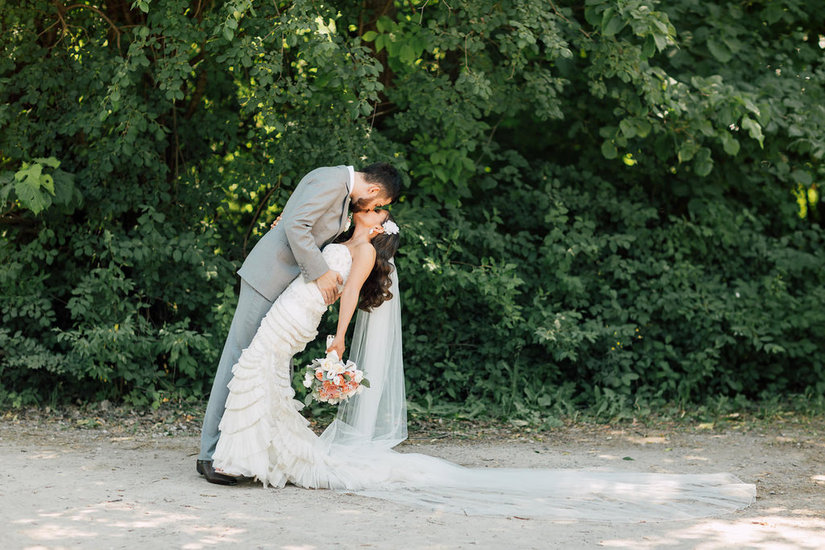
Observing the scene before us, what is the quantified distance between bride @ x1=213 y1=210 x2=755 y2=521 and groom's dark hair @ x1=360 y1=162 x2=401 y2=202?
0.70 feet

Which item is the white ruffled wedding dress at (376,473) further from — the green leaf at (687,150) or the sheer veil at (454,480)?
the green leaf at (687,150)

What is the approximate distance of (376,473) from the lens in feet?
17.0

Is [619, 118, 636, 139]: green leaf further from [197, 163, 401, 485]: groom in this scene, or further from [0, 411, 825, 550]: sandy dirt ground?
[197, 163, 401, 485]: groom

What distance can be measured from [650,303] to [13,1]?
6124 mm

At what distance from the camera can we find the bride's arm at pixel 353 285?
208 inches

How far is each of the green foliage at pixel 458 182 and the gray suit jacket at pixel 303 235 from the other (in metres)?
1.27

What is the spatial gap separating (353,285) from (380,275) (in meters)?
0.35

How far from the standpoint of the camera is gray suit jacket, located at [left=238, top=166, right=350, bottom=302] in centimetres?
503

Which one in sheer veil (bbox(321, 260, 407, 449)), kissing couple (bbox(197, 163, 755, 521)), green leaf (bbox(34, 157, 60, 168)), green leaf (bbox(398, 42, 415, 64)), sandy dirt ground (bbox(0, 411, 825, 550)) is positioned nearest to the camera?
sandy dirt ground (bbox(0, 411, 825, 550))

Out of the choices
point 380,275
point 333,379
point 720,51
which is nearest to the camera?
point 333,379

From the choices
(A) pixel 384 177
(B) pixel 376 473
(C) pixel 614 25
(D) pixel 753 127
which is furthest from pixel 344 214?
(D) pixel 753 127

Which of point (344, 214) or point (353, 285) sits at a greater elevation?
point (344, 214)

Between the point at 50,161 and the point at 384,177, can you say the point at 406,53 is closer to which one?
the point at 384,177

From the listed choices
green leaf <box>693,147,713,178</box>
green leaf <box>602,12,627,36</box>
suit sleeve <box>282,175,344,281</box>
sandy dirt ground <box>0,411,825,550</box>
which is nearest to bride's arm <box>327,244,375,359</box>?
suit sleeve <box>282,175,344,281</box>
